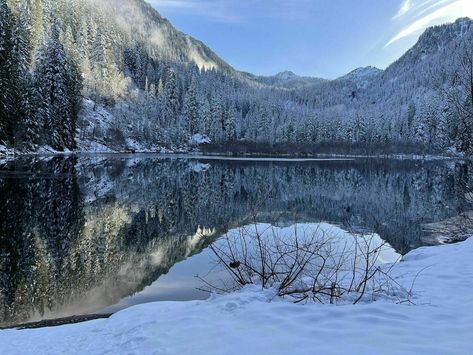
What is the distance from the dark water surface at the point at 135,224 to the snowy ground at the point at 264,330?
2112 mm

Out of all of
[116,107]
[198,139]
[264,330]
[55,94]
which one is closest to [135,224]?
[264,330]

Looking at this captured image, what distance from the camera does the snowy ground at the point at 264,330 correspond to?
3.77 metres

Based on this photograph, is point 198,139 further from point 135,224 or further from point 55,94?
point 135,224

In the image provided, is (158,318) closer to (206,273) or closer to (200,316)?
(200,316)

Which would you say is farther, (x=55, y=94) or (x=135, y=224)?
(x=55, y=94)

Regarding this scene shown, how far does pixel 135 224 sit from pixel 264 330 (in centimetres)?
1203

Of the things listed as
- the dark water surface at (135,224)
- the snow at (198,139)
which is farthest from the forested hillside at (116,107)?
the dark water surface at (135,224)

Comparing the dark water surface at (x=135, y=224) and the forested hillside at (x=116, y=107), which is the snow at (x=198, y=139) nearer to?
the forested hillside at (x=116, y=107)

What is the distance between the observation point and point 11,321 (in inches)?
262

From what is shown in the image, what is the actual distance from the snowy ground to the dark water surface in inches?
83.2

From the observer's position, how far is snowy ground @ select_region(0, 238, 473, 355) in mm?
3765

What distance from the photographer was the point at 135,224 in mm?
15438

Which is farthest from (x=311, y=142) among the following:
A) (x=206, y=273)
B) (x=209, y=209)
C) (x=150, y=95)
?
(x=206, y=273)

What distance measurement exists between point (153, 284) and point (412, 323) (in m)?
6.57
